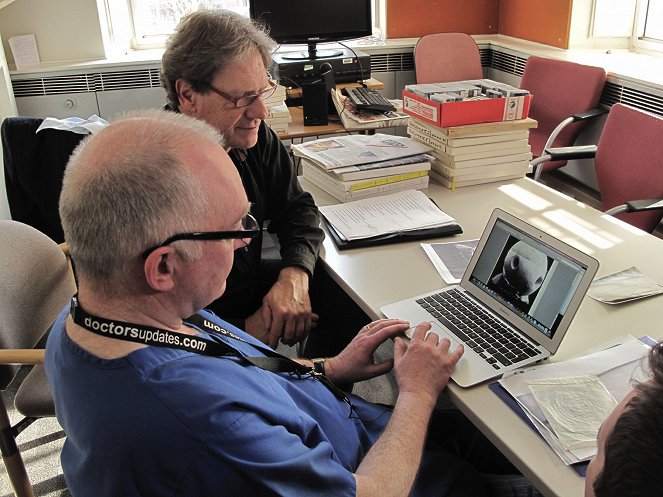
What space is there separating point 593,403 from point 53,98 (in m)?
3.64

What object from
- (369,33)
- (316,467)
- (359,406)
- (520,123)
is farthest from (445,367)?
(369,33)

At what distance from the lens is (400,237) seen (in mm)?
1768

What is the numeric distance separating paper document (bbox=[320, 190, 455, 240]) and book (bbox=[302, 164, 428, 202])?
30 millimetres

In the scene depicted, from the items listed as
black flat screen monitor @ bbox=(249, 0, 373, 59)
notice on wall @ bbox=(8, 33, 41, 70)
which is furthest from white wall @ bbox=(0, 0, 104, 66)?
black flat screen monitor @ bbox=(249, 0, 373, 59)

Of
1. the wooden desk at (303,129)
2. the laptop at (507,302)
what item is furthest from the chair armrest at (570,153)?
the laptop at (507,302)

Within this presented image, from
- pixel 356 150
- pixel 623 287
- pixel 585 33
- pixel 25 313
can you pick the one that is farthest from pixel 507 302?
pixel 585 33

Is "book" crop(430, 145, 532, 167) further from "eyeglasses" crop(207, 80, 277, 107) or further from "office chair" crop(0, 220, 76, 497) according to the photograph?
"office chair" crop(0, 220, 76, 497)

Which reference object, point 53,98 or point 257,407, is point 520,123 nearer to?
point 257,407

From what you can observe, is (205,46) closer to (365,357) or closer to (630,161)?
(365,357)

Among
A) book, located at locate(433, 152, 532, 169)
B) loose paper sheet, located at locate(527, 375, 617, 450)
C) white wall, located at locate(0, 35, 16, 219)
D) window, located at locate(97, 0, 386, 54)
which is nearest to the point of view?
loose paper sheet, located at locate(527, 375, 617, 450)

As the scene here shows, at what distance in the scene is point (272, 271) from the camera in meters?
2.02

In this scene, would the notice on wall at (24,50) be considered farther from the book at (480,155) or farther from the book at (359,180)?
the book at (480,155)

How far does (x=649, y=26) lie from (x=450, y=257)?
3028 mm

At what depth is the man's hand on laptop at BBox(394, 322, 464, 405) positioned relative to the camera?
1.20 metres
